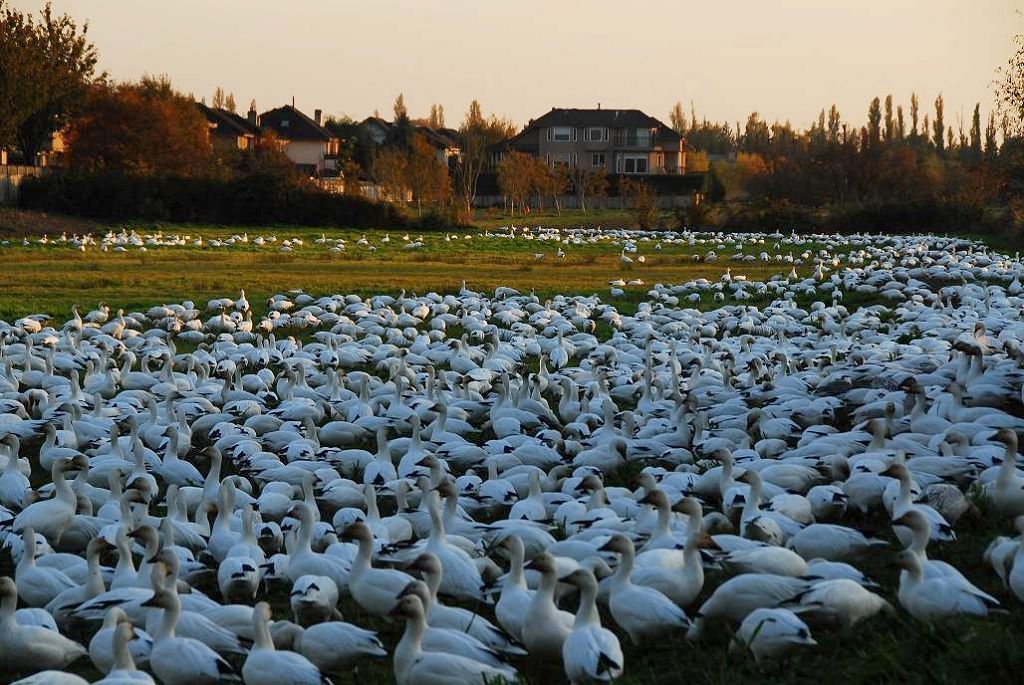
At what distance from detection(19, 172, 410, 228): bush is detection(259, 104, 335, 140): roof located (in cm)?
4195

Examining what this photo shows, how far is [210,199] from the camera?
52000 millimetres

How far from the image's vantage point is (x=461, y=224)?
5172 cm

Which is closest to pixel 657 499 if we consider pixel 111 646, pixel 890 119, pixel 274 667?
pixel 274 667

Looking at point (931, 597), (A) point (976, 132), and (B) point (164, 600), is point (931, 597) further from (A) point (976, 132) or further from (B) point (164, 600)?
(A) point (976, 132)

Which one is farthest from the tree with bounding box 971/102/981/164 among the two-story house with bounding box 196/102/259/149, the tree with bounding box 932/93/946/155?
the two-story house with bounding box 196/102/259/149

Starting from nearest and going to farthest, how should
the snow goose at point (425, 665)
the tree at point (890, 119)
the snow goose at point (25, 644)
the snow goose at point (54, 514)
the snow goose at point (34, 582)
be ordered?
the snow goose at point (425, 665), the snow goose at point (25, 644), the snow goose at point (34, 582), the snow goose at point (54, 514), the tree at point (890, 119)

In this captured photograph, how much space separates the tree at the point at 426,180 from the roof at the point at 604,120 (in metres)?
30.8

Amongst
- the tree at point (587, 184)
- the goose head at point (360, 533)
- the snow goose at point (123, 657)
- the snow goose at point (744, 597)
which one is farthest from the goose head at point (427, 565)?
the tree at point (587, 184)

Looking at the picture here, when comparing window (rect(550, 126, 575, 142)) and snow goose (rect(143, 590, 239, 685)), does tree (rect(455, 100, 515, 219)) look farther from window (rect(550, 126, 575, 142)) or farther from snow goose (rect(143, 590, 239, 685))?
snow goose (rect(143, 590, 239, 685))

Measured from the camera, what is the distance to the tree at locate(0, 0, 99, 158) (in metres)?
55.3

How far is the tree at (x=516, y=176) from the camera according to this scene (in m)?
68.9

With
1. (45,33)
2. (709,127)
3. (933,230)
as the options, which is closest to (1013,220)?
(933,230)

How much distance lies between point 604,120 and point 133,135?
149ft

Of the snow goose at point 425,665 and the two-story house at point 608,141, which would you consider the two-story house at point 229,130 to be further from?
the snow goose at point 425,665
